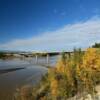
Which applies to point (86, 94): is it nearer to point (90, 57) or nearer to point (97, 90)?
point (97, 90)

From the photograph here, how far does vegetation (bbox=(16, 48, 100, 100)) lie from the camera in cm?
1536

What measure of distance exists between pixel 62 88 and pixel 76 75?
197cm

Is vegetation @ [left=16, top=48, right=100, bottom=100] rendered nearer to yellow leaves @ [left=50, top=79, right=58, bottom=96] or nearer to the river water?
yellow leaves @ [left=50, top=79, right=58, bottom=96]

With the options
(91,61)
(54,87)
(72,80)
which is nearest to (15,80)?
(72,80)

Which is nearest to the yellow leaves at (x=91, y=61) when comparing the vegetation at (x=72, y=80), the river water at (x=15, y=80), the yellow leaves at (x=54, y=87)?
the vegetation at (x=72, y=80)

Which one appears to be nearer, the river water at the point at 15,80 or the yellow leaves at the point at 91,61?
the yellow leaves at the point at 91,61

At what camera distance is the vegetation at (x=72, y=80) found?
15.4 metres

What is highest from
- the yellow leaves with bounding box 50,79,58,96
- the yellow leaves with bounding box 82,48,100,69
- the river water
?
the yellow leaves with bounding box 82,48,100,69

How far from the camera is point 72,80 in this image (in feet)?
54.6

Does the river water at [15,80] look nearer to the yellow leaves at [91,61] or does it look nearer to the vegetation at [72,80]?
the vegetation at [72,80]

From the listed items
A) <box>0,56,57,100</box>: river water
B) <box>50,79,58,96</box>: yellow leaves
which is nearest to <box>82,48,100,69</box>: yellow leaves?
<box>50,79,58,96</box>: yellow leaves

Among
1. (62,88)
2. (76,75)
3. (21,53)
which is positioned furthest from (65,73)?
(21,53)

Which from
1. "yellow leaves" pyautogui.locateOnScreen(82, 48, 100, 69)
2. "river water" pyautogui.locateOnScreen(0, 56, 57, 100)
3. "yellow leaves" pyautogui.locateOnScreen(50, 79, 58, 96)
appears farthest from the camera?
"river water" pyautogui.locateOnScreen(0, 56, 57, 100)

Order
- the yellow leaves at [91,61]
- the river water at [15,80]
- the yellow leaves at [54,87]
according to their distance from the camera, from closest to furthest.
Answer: the yellow leaves at [54,87] → the yellow leaves at [91,61] → the river water at [15,80]
